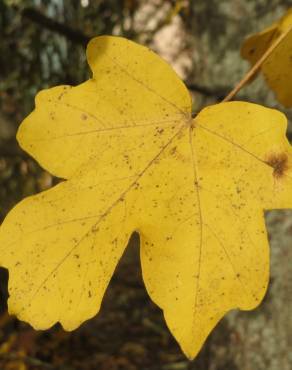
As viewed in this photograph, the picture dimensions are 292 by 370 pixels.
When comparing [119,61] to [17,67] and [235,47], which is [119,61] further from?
[17,67]

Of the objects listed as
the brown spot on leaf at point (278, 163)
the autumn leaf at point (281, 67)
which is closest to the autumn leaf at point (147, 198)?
the brown spot on leaf at point (278, 163)

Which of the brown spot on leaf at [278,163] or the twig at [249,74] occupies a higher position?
the twig at [249,74]

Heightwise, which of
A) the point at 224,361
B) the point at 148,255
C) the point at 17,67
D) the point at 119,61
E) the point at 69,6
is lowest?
the point at 224,361

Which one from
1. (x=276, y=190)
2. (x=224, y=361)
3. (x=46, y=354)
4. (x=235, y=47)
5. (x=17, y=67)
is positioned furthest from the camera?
(x=46, y=354)

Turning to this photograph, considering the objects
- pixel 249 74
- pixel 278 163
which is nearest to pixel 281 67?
pixel 249 74

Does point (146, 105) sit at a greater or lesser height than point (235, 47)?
greater

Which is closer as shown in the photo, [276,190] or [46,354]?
[276,190]

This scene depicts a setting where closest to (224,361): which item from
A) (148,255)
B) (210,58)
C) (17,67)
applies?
(210,58)

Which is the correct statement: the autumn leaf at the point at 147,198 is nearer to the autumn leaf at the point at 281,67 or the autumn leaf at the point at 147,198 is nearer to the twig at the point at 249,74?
the twig at the point at 249,74

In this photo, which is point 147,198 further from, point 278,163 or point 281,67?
point 281,67
